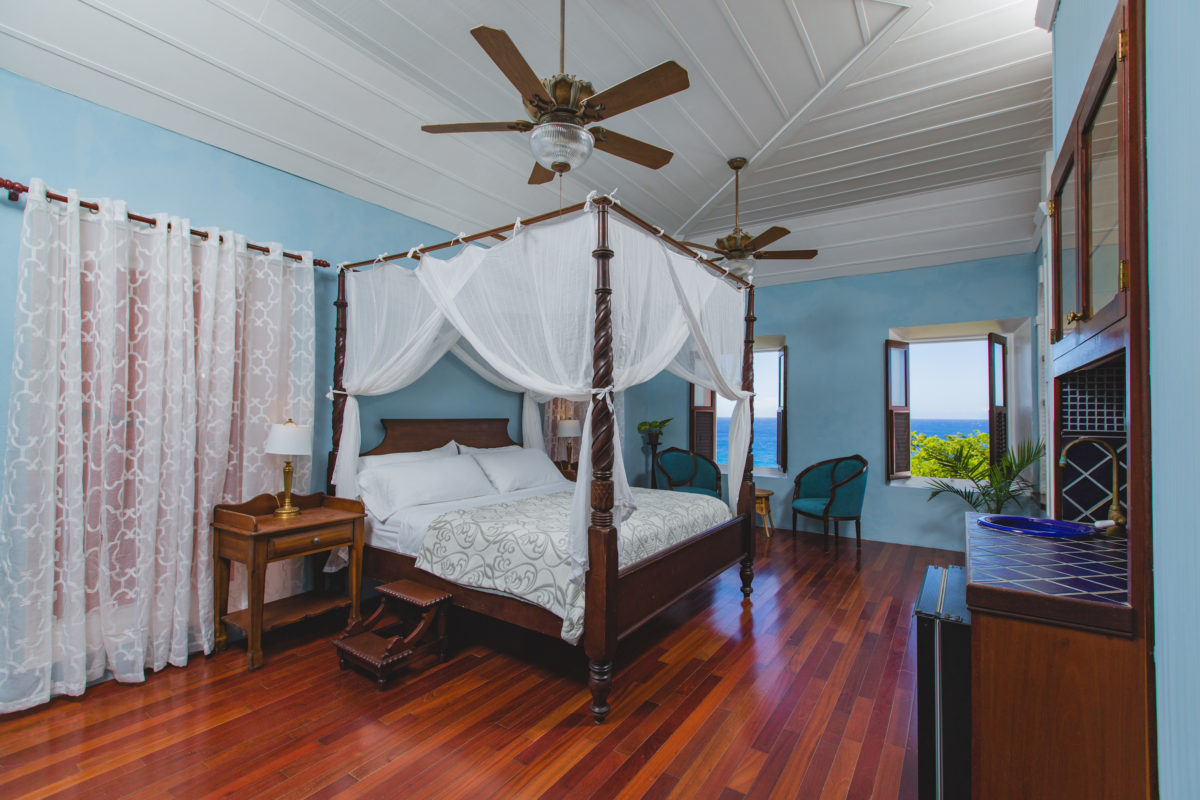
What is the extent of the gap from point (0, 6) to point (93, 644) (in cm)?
283

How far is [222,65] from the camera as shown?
273cm

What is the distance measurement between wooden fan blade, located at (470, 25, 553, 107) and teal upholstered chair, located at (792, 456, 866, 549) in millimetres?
4374

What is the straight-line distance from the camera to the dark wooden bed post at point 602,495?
247cm

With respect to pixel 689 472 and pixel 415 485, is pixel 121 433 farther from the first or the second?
pixel 689 472

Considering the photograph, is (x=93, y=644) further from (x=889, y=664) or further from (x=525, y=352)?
(x=889, y=664)

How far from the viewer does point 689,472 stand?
235 inches

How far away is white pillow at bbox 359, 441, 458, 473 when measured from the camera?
3.73 m

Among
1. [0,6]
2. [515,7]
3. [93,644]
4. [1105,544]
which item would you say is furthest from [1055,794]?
[0,6]

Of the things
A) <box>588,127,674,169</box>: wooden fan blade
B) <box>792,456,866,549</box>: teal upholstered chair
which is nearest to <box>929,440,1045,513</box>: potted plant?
<box>792,456,866,549</box>: teal upholstered chair

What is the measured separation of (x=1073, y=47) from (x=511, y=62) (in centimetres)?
203

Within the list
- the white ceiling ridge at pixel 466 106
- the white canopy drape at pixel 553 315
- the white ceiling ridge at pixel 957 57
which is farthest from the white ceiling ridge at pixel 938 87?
the white canopy drape at pixel 553 315

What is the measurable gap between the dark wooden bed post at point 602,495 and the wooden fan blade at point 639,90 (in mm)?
371

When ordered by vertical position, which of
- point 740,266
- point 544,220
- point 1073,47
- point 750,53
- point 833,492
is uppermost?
point 750,53

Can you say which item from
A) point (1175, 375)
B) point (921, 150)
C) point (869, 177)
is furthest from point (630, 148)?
point (869, 177)
